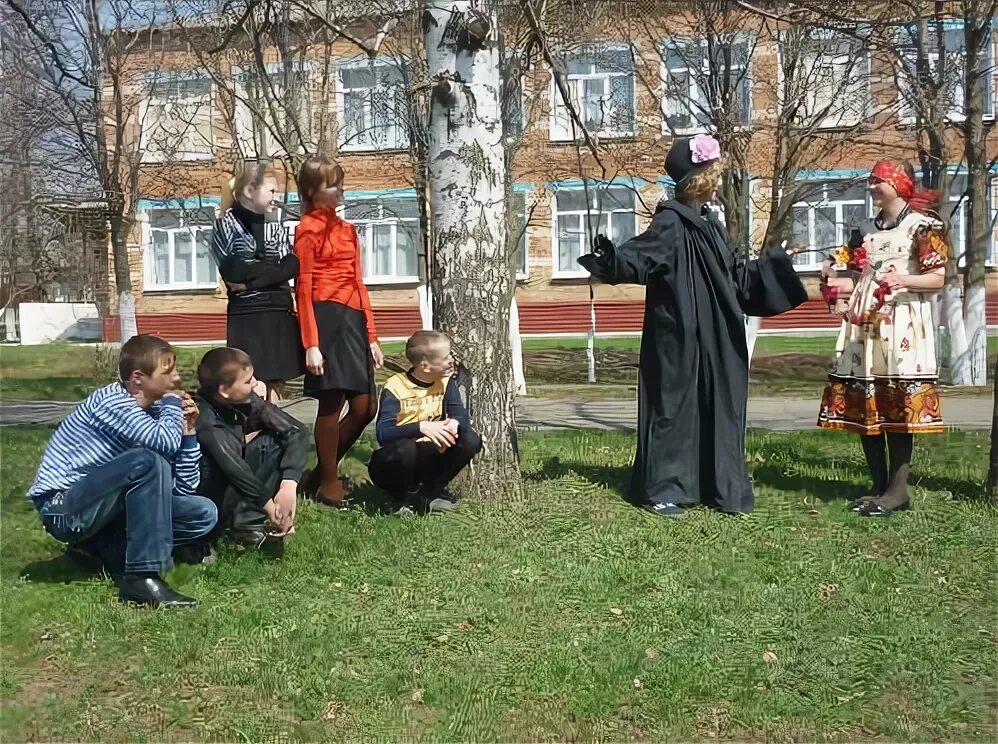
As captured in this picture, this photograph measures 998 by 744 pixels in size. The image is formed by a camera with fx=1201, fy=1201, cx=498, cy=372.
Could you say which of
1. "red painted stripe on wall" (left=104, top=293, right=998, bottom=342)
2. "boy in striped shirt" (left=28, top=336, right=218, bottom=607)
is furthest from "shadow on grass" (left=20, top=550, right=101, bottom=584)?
"red painted stripe on wall" (left=104, top=293, right=998, bottom=342)

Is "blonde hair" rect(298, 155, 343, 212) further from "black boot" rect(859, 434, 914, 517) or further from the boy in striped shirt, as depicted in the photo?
"black boot" rect(859, 434, 914, 517)

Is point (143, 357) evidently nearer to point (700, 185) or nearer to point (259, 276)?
point (259, 276)

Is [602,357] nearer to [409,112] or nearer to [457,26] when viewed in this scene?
[409,112]

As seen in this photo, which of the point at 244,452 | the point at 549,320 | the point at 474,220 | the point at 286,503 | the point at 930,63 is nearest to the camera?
the point at 286,503

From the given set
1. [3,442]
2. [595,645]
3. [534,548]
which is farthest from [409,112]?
[595,645]

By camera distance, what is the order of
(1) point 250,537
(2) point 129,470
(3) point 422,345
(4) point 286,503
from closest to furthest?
1. (2) point 129,470
2. (4) point 286,503
3. (1) point 250,537
4. (3) point 422,345

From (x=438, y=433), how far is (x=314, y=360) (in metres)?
0.84

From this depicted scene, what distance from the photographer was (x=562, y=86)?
6988 mm

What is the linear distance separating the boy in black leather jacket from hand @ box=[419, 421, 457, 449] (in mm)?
679

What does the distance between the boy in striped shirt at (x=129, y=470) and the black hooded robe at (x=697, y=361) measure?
8.71 feet

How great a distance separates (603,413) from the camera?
13.4m

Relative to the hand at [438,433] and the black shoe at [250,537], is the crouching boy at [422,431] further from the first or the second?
the black shoe at [250,537]

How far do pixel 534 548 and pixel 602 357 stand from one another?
1722 centimetres

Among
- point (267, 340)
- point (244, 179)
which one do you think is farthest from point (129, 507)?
point (244, 179)
